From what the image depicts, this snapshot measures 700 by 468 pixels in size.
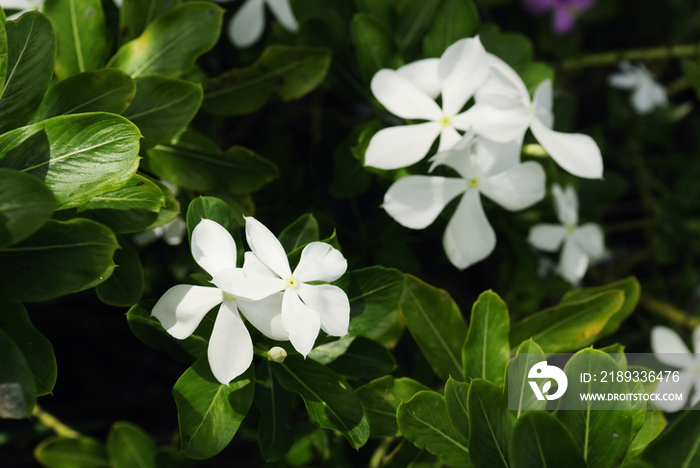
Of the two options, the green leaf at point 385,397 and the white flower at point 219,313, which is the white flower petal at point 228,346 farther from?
the green leaf at point 385,397

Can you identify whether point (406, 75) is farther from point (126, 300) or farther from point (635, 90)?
point (635, 90)

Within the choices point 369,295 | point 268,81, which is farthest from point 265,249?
point 268,81

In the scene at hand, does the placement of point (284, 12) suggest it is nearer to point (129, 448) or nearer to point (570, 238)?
point (570, 238)

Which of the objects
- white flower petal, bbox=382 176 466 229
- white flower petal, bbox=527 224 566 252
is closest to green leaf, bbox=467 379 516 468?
white flower petal, bbox=382 176 466 229

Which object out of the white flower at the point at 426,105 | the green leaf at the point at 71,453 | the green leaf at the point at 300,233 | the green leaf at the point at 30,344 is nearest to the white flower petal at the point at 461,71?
the white flower at the point at 426,105

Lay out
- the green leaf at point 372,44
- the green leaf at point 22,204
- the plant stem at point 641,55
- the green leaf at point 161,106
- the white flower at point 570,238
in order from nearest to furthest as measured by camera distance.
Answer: the green leaf at point 22,204 < the green leaf at point 161,106 < the green leaf at point 372,44 < the white flower at point 570,238 < the plant stem at point 641,55

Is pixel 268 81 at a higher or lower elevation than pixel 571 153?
higher
